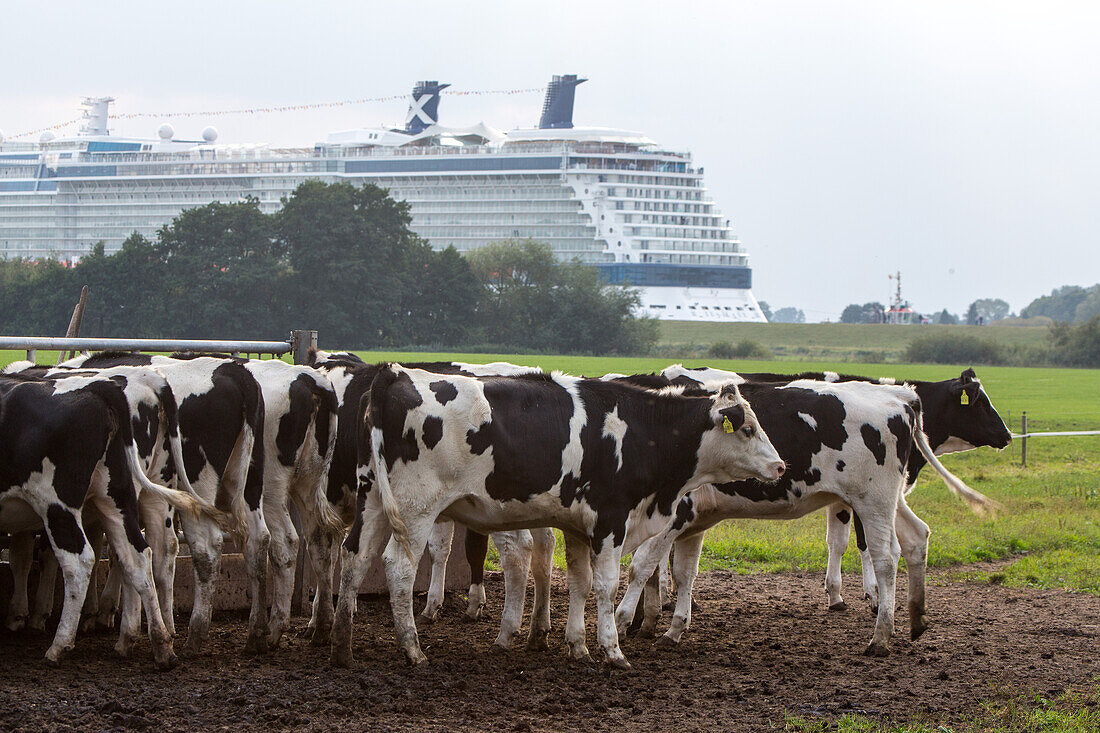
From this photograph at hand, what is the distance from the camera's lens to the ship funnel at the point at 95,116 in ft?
464

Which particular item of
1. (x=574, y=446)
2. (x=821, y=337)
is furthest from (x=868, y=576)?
(x=821, y=337)

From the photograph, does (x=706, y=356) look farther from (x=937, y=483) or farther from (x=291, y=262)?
(x=937, y=483)

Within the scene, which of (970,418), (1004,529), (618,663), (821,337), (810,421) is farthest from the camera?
(821,337)

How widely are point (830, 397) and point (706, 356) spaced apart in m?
80.1

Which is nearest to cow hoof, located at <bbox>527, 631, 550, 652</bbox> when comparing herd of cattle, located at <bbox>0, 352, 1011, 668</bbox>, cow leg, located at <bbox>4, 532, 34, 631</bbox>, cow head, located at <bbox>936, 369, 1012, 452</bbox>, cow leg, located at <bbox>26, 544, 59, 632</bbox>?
herd of cattle, located at <bbox>0, 352, 1011, 668</bbox>

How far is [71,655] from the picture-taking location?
305 inches

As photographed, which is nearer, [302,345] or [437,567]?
[437,567]

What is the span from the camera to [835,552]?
10453 millimetres

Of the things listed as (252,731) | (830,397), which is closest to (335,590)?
(252,731)

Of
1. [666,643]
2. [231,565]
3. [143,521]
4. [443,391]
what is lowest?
[666,643]

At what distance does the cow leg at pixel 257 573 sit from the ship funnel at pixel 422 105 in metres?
137

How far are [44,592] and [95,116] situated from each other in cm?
14499

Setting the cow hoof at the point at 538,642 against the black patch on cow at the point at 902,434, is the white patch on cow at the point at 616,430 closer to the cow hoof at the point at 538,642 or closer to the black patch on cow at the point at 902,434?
the cow hoof at the point at 538,642

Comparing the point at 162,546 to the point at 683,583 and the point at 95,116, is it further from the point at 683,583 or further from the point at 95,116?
the point at 95,116
